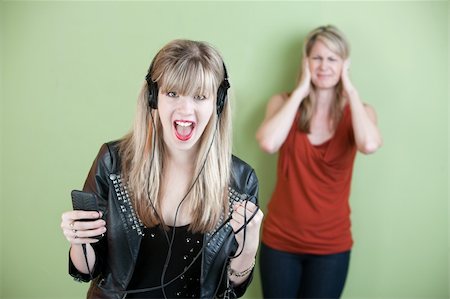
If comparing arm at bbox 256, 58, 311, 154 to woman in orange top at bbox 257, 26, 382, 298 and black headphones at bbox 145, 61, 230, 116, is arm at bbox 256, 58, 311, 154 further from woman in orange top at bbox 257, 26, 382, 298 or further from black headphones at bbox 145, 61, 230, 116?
black headphones at bbox 145, 61, 230, 116

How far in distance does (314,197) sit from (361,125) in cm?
36

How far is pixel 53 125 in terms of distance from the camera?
82.2 inches

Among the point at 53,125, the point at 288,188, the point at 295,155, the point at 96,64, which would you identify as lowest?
the point at 288,188

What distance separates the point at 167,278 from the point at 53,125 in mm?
1129

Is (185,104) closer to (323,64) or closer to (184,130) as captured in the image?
(184,130)

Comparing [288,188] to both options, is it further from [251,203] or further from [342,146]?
[251,203]

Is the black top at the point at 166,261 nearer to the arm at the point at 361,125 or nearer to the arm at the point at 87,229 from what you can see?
the arm at the point at 87,229

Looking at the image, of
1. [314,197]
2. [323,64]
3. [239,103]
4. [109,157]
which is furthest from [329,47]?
[109,157]

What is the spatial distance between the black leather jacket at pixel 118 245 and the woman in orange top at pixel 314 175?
71cm

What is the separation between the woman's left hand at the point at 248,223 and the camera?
1.20m

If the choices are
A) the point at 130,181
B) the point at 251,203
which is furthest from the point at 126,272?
the point at 251,203

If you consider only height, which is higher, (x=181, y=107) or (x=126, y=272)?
(x=181, y=107)

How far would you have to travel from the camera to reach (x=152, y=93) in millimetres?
1234

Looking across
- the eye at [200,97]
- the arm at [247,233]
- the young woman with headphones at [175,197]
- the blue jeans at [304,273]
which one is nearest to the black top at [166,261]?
the young woman with headphones at [175,197]
